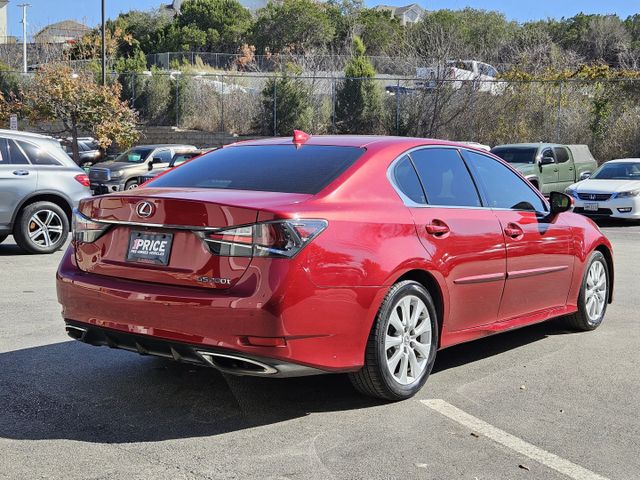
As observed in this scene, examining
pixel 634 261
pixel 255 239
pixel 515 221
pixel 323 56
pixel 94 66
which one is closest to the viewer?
pixel 255 239

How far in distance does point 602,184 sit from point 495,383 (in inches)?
→ 539

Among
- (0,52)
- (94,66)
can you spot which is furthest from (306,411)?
(0,52)

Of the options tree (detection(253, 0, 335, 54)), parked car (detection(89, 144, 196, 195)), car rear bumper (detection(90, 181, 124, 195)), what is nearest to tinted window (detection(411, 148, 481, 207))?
parked car (detection(89, 144, 196, 195))

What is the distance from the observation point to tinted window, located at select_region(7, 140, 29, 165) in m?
11.4

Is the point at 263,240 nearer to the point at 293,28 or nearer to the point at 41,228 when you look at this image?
the point at 41,228

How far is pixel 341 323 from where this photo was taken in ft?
15.0

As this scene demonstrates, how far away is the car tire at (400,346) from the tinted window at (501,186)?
1.20 metres

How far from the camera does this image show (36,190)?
1153 centimetres

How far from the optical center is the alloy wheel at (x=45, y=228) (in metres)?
11.7

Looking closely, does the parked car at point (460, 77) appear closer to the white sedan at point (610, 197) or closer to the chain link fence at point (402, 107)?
the chain link fence at point (402, 107)

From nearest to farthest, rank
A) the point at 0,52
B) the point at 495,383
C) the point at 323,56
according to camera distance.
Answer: the point at 495,383 → the point at 323,56 → the point at 0,52

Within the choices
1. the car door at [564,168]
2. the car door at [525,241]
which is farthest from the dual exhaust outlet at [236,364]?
the car door at [564,168]

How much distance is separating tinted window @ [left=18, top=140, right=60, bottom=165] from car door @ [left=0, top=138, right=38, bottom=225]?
9 cm

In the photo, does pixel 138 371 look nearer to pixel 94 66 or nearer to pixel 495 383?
pixel 495 383
